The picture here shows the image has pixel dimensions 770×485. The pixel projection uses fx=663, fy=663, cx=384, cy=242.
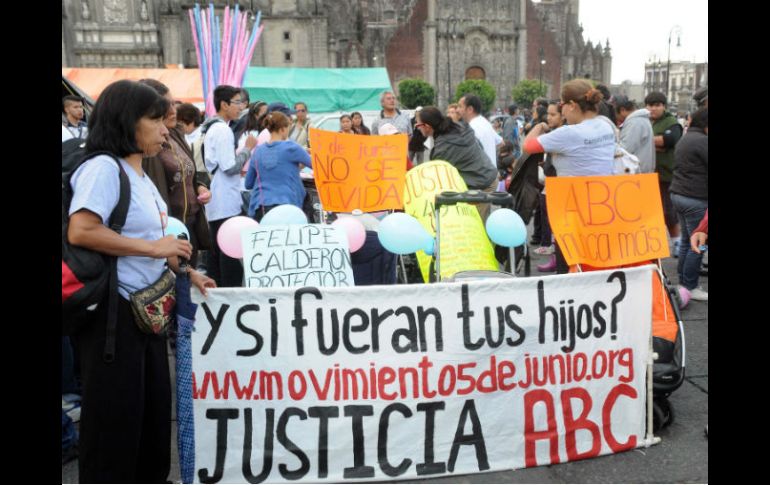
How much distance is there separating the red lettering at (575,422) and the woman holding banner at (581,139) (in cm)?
193

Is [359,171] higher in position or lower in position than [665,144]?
lower

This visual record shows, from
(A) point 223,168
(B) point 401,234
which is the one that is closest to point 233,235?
(B) point 401,234

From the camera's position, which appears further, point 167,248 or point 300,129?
point 300,129

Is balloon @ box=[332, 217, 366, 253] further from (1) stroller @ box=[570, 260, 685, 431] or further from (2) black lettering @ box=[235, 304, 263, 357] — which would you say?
(1) stroller @ box=[570, 260, 685, 431]

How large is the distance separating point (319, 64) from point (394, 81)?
14.2m

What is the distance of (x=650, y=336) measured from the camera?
3.46m

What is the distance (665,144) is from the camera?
7496 mm

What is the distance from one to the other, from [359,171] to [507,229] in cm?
198

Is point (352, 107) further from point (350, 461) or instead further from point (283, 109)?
point (350, 461)

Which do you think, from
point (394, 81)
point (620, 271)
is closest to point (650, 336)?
point (620, 271)

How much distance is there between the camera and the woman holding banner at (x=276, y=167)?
564cm

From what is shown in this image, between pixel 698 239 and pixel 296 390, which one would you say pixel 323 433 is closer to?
pixel 296 390

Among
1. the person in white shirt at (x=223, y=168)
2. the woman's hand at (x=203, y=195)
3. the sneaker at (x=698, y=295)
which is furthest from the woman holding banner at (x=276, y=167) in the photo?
the sneaker at (x=698, y=295)
